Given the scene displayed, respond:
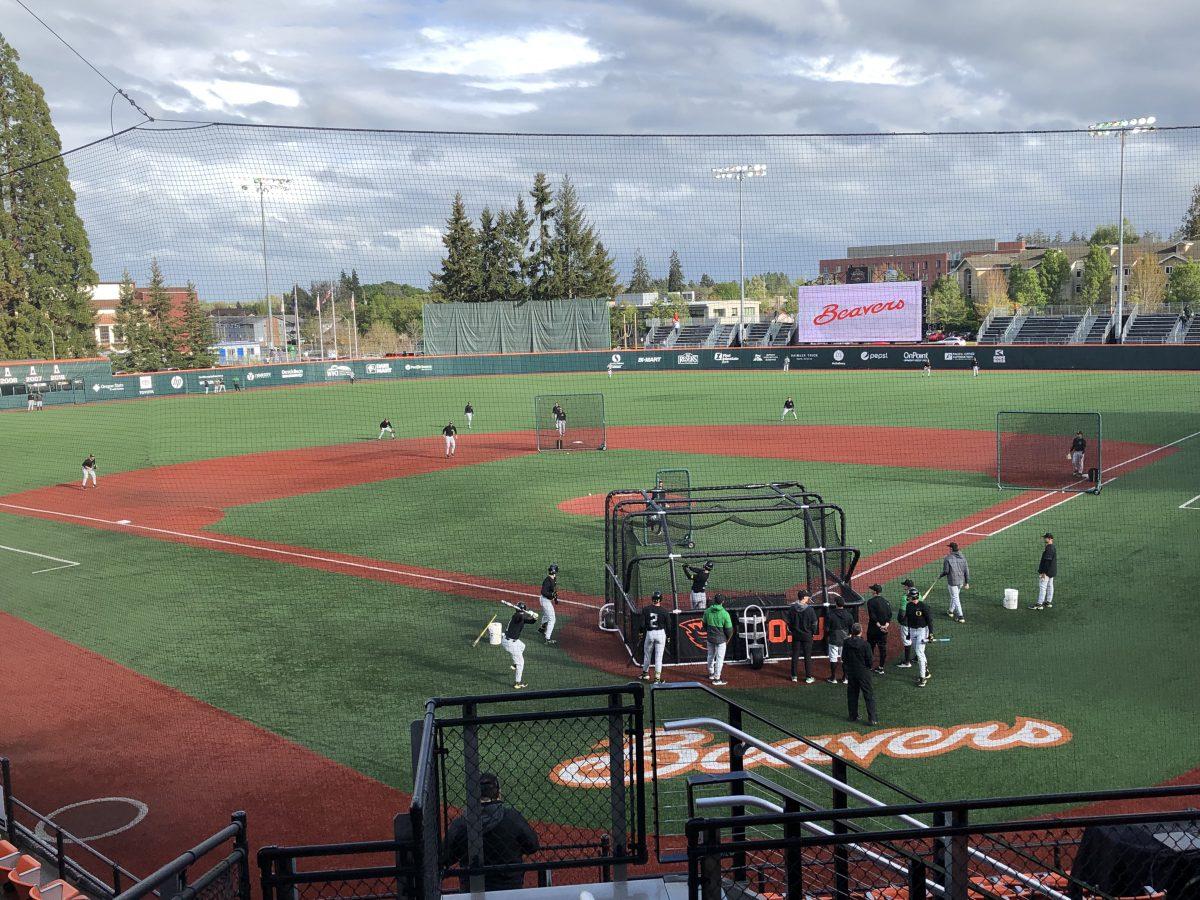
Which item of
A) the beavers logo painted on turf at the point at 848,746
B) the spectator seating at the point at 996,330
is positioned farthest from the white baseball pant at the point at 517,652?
the spectator seating at the point at 996,330

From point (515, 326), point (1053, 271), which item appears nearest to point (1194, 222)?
point (1053, 271)

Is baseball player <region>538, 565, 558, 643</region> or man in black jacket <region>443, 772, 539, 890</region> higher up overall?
man in black jacket <region>443, 772, 539, 890</region>

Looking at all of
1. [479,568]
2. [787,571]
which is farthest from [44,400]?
[787,571]

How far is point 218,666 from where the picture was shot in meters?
16.3

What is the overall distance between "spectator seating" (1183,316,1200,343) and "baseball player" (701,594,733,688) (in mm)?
64383

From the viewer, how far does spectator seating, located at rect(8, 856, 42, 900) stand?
862cm

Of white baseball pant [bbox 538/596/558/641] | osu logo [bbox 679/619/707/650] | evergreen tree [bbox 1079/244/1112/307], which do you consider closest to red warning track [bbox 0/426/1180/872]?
white baseball pant [bbox 538/596/558/641]

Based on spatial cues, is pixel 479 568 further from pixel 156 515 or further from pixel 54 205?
pixel 54 205

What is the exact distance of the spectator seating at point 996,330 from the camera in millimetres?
80012

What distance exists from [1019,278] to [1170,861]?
94.6 metres

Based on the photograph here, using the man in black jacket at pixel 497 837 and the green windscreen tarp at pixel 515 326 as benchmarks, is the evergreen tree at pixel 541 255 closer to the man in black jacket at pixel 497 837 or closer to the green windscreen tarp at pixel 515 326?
the green windscreen tarp at pixel 515 326

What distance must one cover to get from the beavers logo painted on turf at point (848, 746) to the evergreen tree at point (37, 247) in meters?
52.2

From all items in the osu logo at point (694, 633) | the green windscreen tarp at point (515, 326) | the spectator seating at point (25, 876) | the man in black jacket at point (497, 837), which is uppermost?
the green windscreen tarp at point (515, 326)

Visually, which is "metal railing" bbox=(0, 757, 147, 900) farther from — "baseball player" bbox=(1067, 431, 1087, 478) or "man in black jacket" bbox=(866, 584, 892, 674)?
"baseball player" bbox=(1067, 431, 1087, 478)
